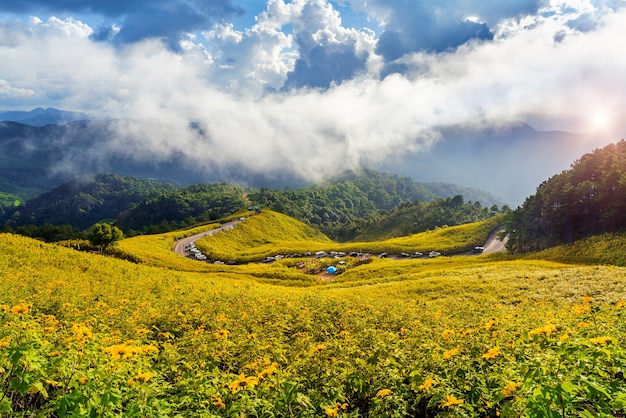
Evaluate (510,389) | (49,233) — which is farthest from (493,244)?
(49,233)

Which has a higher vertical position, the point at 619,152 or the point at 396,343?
the point at 619,152

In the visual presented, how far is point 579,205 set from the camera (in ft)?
199

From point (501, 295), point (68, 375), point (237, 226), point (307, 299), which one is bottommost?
point (501, 295)

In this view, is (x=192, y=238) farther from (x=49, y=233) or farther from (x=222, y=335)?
(x=222, y=335)

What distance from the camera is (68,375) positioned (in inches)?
216

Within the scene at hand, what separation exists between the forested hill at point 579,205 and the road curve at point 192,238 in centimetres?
7986

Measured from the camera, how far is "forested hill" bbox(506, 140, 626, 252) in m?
54.7

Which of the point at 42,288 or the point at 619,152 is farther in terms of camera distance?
the point at 619,152

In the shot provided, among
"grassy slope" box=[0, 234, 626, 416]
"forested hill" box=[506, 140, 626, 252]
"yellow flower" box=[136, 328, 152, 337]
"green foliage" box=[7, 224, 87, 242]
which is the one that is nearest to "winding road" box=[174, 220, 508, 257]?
"forested hill" box=[506, 140, 626, 252]

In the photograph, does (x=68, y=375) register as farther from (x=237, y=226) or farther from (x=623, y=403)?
(x=237, y=226)

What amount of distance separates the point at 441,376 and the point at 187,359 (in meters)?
5.74

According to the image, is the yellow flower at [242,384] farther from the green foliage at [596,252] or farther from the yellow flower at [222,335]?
the green foliage at [596,252]

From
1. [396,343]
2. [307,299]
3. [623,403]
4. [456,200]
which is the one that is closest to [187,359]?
[396,343]

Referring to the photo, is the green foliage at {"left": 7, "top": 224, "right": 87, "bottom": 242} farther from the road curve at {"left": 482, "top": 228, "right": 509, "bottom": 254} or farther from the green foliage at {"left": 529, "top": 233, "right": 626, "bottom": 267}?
the road curve at {"left": 482, "top": 228, "right": 509, "bottom": 254}
